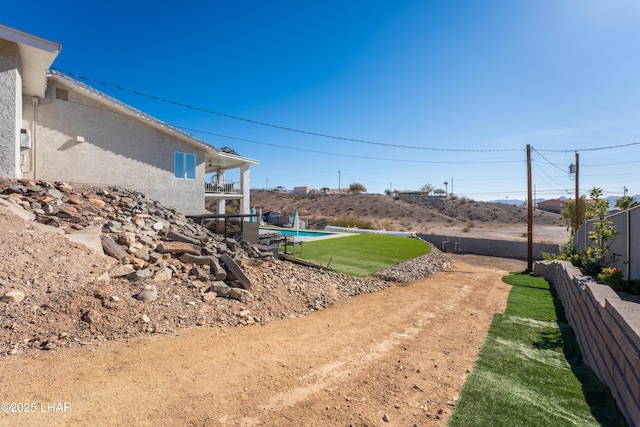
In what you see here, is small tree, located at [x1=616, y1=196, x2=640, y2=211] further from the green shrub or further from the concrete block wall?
the concrete block wall

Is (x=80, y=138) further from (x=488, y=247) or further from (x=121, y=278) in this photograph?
(x=488, y=247)

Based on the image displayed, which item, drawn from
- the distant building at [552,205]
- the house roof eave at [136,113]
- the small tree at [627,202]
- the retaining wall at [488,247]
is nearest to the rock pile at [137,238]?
the house roof eave at [136,113]

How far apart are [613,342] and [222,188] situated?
1837 centimetres

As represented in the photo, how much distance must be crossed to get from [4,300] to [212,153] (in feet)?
40.9

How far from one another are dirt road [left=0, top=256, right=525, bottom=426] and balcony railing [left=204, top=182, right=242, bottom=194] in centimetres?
1321

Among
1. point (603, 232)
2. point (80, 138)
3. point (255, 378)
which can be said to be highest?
point (80, 138)

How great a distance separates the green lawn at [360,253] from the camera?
1498cm

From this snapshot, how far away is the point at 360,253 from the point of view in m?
18.1

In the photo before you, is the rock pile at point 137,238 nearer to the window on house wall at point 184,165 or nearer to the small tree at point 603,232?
the window on house wall at point 184,165

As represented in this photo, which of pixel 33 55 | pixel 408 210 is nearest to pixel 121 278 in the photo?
pixel 33 55

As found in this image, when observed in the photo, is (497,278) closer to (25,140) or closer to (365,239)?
(365,239)

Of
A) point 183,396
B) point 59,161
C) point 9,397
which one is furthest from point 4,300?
point 59,161

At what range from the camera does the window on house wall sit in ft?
50.4

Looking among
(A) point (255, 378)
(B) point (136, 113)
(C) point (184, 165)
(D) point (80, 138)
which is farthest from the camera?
(C) point (184, 165)
